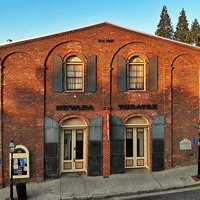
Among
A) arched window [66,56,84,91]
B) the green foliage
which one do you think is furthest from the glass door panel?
the green foliage

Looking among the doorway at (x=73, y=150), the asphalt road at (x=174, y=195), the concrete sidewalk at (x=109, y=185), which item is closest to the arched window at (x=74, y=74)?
the doorway at (x=73, y=150)

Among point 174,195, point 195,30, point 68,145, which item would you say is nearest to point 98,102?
point 68,145

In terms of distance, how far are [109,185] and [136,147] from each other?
3.14m

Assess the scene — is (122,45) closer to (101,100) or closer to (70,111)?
(101,100)

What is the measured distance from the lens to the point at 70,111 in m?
13.2

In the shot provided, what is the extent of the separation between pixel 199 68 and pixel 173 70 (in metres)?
1.68

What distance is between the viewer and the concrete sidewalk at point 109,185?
1124cm

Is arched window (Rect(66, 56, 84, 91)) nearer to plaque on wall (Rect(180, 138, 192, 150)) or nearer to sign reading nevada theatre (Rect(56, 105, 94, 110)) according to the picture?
sign reading nevada theatre (Rect(56, 105, 94, 110))

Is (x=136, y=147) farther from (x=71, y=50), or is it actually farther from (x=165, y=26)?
(x=165, y=26)

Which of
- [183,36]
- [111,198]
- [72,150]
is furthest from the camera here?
[183,36]

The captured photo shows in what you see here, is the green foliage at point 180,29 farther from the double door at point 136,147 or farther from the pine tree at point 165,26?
the double door at point 136,147

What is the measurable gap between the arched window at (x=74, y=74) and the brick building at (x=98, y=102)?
0.06m

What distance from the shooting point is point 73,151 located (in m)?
13.8

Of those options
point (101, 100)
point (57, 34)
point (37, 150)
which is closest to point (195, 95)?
point (101, 100)
